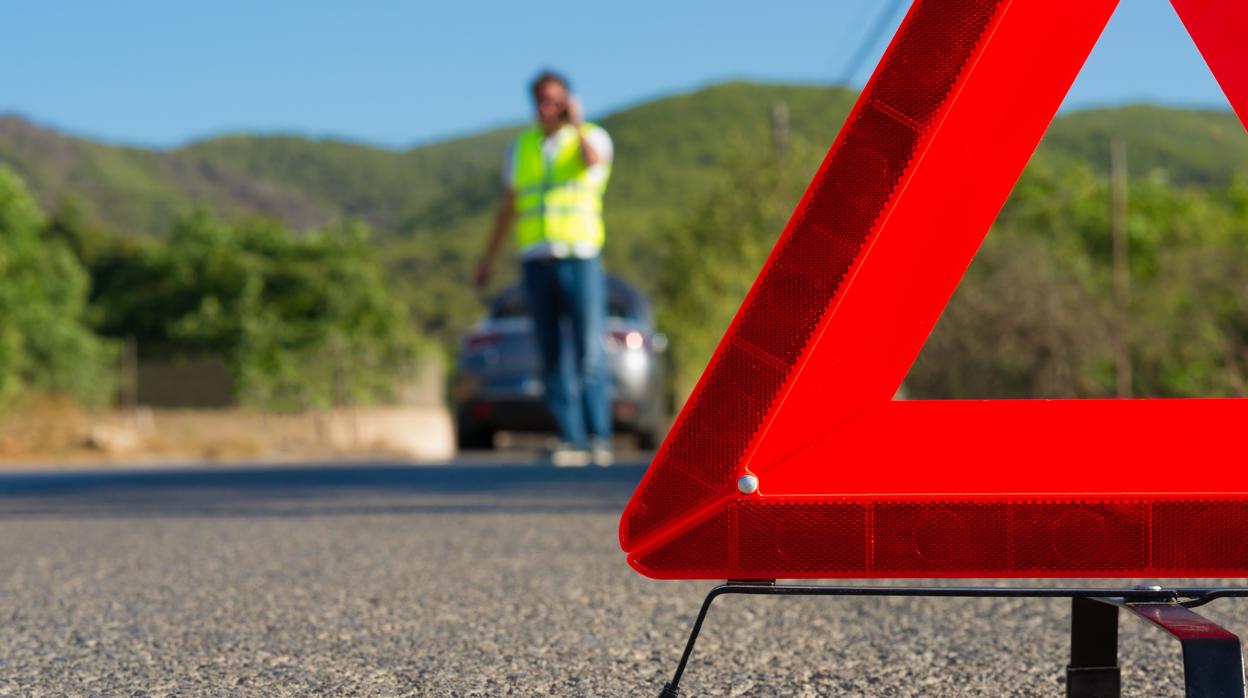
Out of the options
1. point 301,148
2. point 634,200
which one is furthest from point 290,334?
point 301,148

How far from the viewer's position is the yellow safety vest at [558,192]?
26.5 ft

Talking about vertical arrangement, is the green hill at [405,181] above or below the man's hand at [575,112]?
above

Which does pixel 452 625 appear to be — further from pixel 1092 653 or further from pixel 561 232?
pixel 561 232

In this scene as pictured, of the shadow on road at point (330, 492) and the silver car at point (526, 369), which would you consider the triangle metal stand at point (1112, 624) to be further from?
the silver car at point (526, 369)

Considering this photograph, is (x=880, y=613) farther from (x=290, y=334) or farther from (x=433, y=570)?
(x=290, y=334)

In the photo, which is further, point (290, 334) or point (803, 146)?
point (290, 334)

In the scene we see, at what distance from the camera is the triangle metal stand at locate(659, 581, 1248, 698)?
1.80 metres

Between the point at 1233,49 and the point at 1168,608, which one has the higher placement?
the point at 1233,49

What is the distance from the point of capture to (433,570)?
4.39 m

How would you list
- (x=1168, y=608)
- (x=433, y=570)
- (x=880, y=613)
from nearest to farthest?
(x=1168, y=608) → (x=880, y=613) → (x=433, y=570)

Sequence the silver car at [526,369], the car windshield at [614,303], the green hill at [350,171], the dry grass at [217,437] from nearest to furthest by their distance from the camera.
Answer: the silver car at [526,369], the car windshield at [614,303], the dry grass at [217,437], the green hill at [350,171]

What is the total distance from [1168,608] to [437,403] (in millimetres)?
30470

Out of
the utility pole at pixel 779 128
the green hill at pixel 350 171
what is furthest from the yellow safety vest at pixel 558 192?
the green hill at pixel 350 171

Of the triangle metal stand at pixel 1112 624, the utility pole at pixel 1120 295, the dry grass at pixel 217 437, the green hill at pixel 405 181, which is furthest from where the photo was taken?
the green hill at pixel 405 181
